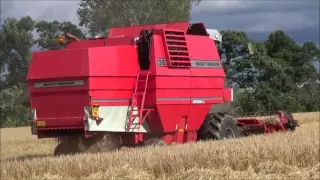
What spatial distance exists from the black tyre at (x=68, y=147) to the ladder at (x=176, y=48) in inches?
94.8

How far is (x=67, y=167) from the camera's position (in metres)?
9.36

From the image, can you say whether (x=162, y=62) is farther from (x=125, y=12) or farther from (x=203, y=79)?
(x=125, y=12)

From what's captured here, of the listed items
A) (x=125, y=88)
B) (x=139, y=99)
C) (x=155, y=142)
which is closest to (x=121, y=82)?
(x=125, y=88)

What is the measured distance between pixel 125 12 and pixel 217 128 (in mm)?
6970

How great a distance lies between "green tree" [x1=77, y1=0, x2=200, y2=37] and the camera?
18.8m

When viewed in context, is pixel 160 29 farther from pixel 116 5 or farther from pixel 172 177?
pixel 116 5

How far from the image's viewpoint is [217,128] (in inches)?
528

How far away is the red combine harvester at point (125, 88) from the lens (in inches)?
433

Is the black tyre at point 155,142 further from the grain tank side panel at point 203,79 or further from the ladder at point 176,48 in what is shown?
the ladder at point 176,48

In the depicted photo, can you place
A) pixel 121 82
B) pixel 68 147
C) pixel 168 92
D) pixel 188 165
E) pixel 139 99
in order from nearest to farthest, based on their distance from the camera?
pixel 188 165 → pixel 121 82 → pixel 139 99 → pixel 168 92 → pixel 68 147

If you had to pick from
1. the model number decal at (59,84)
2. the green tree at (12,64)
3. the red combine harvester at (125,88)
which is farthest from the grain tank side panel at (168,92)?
the green tree at (12,64)

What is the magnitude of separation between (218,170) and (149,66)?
3.25 meters

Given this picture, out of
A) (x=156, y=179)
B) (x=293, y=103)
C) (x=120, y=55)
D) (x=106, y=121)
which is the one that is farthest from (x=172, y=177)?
(x=293, y=103)

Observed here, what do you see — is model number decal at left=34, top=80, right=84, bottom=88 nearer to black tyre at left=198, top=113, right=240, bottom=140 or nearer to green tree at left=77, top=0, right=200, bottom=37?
black tyre at left=198, top=113, right=240, bottom=140
